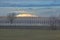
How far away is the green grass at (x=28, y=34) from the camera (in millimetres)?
1229

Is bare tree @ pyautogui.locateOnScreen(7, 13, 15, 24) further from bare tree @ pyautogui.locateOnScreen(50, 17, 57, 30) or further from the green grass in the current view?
bare tree @ pyautogui.locateOnScreen(50, 17, 57, 30)

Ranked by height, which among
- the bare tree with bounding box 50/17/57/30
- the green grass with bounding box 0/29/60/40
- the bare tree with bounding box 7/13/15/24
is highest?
the bare tree with bounding box 7/13/15/24

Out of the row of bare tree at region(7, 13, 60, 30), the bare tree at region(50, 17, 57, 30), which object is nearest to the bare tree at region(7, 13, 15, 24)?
the row of bare tree at region(7, 13, 60, 30)

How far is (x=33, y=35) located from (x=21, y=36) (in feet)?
0.35

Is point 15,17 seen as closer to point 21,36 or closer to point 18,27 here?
point 18,27

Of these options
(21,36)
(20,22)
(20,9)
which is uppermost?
(20,9)

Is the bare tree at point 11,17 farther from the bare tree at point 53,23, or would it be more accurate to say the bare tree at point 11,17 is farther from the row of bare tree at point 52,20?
the bare tree at point 53,23

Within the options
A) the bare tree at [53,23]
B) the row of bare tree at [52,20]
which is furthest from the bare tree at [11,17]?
the bare tree at [53,23]

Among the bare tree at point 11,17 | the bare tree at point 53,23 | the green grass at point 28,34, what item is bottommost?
the green grass at point 28,34

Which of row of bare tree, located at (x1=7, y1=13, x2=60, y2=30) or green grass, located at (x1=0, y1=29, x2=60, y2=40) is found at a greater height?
row of bare tree, located at (x1=7, y1=13, x2=60, y2=30)

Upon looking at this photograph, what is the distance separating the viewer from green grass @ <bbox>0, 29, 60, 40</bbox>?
123 cm

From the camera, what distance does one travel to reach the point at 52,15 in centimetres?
115

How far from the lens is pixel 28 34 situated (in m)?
1.27

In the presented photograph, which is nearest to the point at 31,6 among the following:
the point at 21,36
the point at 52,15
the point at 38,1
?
the point at 38,1
